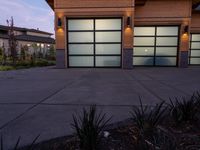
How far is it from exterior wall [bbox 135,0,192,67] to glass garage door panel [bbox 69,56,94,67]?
475 cm

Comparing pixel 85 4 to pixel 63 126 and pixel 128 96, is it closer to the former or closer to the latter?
pixel 128 96

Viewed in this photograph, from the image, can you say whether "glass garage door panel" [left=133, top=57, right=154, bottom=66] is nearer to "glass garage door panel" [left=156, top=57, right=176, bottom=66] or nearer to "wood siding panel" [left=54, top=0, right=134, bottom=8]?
"glass garage door panel" [left=156, top=57, right=176, bottom=66]

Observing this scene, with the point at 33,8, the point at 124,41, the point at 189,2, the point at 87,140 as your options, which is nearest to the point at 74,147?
the point at 87,140

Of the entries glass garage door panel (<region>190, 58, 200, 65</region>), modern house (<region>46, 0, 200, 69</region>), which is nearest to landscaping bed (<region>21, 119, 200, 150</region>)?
modern house (<region>46, 0, 200, 69</region>)

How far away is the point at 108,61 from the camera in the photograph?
42.7 ft

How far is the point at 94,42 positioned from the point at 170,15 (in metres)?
6.01

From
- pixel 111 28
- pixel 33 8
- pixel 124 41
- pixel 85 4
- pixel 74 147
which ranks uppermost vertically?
pixel 33 8

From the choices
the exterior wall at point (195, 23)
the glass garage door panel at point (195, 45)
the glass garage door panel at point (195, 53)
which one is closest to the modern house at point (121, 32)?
the exterior wall at point (195, 23)

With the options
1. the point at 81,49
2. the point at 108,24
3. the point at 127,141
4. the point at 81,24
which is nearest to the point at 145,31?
the point at 108,24

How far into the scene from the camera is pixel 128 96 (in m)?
4.87

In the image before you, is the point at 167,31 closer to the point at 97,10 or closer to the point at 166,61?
the point at 166,61

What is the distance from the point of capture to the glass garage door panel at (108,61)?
12914 mm

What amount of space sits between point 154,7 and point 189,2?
2507 mm

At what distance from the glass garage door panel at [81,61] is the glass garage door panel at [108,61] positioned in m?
0.51
